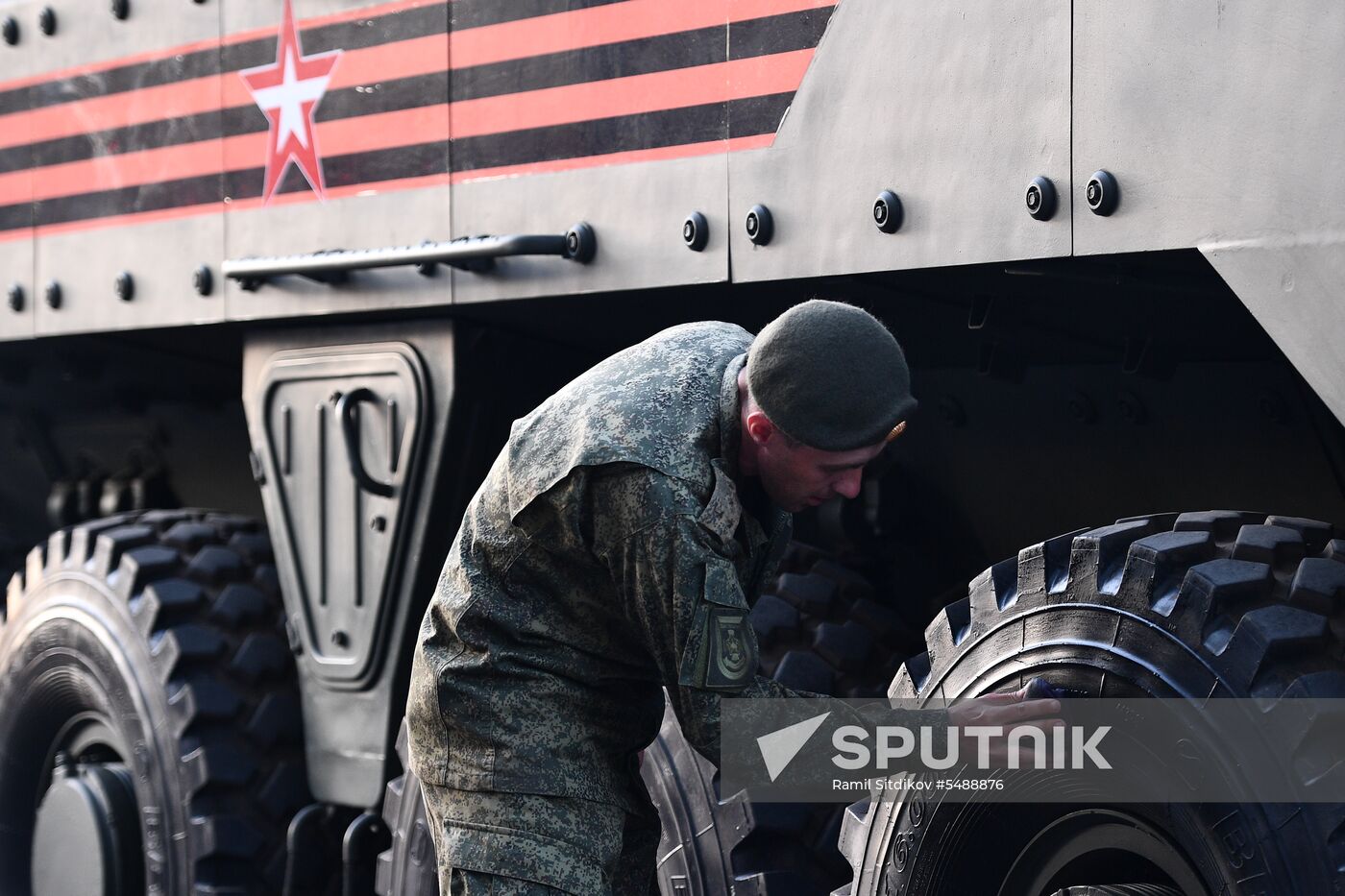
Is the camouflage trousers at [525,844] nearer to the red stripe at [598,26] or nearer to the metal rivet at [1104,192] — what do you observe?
the metal rivet at [1104,192]

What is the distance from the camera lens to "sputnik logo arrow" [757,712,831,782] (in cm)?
221

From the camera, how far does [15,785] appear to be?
399 cm

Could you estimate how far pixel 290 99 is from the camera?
334 cm

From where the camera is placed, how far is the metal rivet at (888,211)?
243cm

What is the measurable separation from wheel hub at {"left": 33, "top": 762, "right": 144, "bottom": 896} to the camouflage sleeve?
194cm

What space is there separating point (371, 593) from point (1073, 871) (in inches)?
59.2

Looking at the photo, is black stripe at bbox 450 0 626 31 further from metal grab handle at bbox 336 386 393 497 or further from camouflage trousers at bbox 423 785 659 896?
camouflage trousers at bbox 423 785 659 896

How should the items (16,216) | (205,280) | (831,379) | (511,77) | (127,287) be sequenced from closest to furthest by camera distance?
(831,379) → (511,77) → (205,280) → (127,287) → (16,216)

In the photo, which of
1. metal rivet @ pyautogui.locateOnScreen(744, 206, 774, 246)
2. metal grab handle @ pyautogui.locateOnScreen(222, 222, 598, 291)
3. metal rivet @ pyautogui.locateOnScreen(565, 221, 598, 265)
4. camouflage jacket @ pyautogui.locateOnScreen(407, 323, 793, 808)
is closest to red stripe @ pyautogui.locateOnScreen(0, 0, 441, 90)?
metal grab handle @ pyautogui.locateOnScreen(222, 222, 598, 291)

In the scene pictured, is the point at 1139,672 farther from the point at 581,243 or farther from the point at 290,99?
the point at 290,99

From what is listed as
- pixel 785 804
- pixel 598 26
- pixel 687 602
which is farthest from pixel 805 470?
pixel 598 26

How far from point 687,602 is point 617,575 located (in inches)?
6.1

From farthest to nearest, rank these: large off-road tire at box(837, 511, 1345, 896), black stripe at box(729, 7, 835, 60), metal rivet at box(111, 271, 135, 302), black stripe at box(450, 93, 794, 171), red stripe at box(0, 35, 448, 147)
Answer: metal rivet at box(111, 271, 135, 302)
red stripe at box(0, 35, 448, 147)
black stripe at box(450, 93, 794, 171)
black stripe at box(729, 7, 835, 60)
large off-road tire at box(837, 511, 1345, 896)

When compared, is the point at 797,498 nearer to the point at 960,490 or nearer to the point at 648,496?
the point at 648,496
